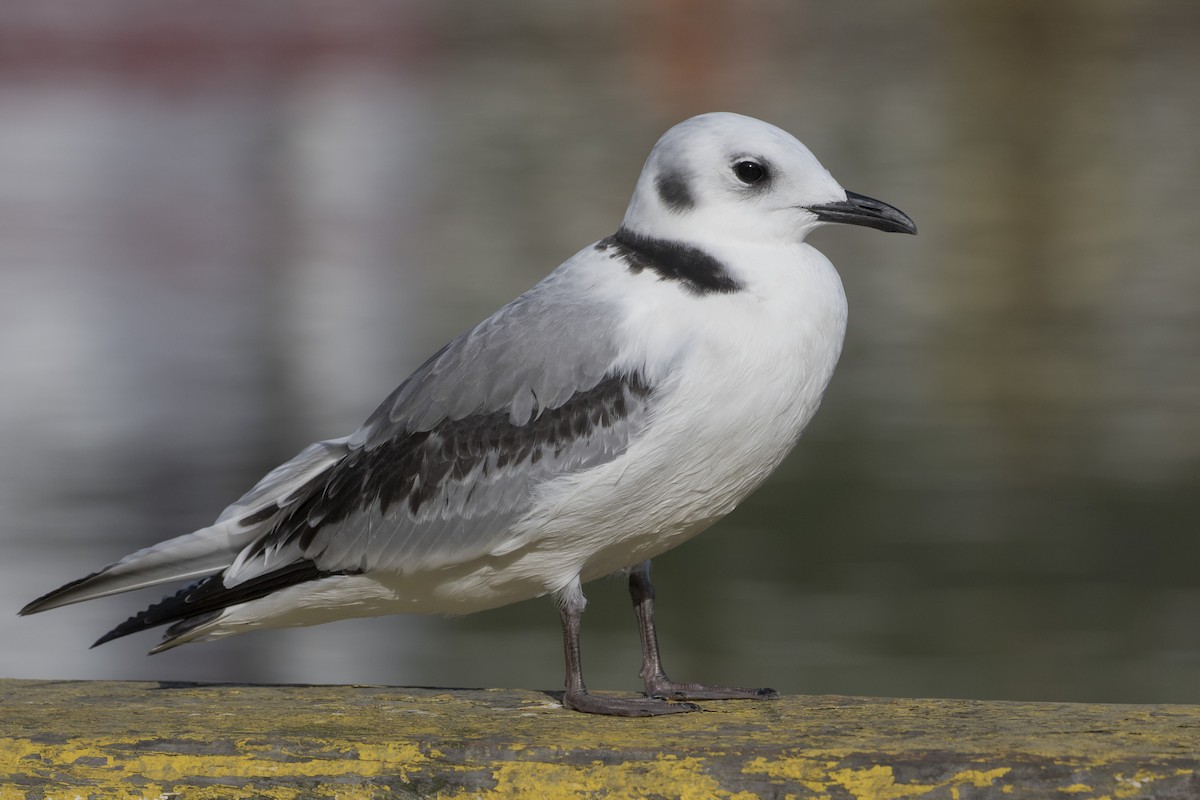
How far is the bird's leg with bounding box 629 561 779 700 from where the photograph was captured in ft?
11.6

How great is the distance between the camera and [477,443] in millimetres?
3475

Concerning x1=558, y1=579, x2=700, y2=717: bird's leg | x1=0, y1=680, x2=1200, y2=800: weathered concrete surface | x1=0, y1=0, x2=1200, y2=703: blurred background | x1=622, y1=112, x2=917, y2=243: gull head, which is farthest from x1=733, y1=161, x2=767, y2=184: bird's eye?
x1=0, y1=0, x2=1200, y2=703: blurred background

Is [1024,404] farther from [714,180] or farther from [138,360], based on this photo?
[714,180]

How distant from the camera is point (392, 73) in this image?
27250 mm

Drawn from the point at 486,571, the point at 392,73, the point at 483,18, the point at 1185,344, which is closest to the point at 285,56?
the point at 392,73

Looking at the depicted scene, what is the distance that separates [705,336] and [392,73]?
2473 cm

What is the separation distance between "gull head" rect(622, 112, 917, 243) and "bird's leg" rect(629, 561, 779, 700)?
768mm

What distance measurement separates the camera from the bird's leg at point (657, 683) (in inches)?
139

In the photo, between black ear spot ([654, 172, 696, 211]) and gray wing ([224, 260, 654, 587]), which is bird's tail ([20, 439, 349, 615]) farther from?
black ear spot ([654, 172, 696, 211])

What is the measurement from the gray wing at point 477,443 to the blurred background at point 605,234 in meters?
2.78

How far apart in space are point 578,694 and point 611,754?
46 cm

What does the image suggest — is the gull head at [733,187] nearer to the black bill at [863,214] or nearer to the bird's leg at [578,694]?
the black bill at [863,214]

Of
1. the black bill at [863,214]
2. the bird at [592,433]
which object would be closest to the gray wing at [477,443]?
the bird at [592,433]

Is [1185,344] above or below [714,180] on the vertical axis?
above
